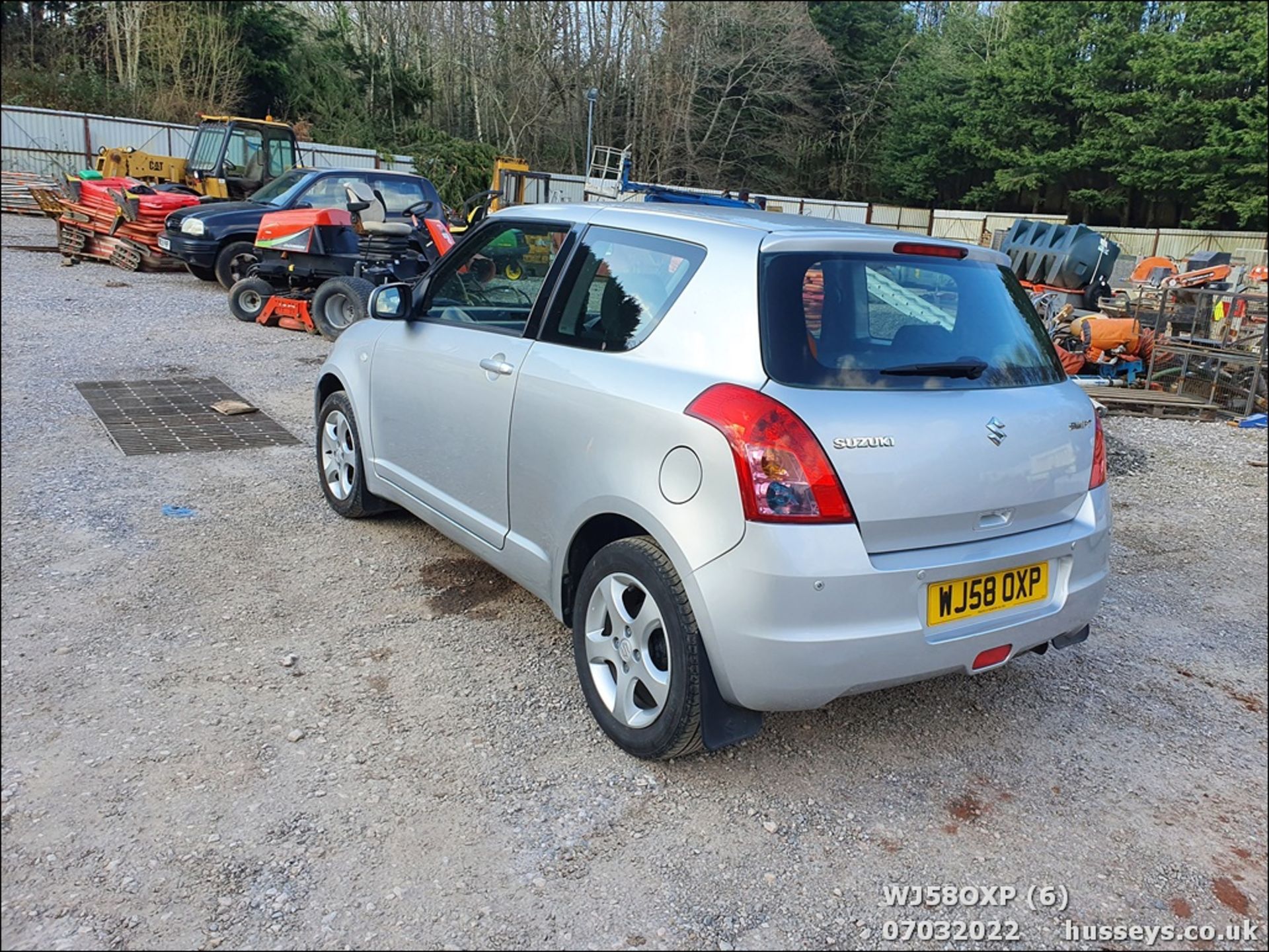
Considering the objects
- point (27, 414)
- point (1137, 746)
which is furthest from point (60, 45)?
point (1137, 746)

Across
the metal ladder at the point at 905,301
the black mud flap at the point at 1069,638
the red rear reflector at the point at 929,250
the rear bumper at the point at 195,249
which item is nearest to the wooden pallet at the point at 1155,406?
the black mud flap at the point at 1069,638

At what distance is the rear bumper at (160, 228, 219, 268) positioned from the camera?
12.5 metres

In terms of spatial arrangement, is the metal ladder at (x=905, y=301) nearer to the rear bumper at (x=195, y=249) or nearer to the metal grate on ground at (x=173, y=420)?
the metal grate on ground at (x=173, y=420)

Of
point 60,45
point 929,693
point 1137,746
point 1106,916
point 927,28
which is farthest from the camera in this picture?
point 927,28

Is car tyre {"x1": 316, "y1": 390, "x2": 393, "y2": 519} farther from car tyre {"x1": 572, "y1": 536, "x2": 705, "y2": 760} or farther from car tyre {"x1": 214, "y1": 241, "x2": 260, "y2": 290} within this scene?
car tyre {"x1": 214, "y1": 241, "x2": 260, "y2": 290}

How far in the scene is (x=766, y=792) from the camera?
2.99 metres

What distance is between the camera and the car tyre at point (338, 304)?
10.4 metres

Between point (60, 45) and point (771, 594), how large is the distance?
3679cm

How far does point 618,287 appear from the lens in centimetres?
337

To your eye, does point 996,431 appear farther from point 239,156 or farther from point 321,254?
point 239,156

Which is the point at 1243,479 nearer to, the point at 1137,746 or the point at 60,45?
the point at 1137,746

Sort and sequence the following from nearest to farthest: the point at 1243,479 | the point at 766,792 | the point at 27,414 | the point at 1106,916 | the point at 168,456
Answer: the point at 1106,916 < the point at 766,792 < the point at 168,456 < the point at 27,414 < the point at 1243,479

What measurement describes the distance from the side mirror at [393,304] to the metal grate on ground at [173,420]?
7.95 feet

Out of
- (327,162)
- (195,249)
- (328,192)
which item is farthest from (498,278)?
(327,162)
